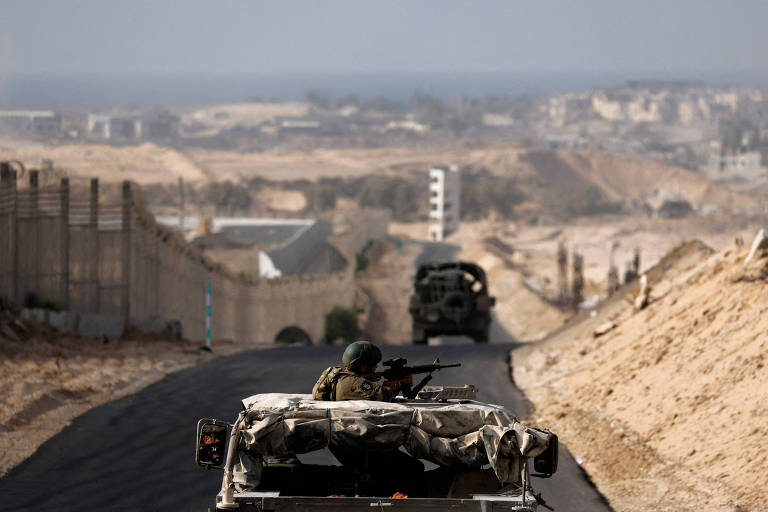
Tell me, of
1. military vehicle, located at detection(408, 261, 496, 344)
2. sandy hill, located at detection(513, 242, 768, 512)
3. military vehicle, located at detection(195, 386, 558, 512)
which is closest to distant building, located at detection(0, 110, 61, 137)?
military vehicle, located at detection(408, 261, 496, 344)

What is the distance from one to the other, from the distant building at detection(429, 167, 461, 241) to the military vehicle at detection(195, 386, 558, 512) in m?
136

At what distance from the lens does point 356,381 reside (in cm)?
877

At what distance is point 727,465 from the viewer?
1354 cm

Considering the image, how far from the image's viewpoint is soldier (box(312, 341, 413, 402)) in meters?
8.71

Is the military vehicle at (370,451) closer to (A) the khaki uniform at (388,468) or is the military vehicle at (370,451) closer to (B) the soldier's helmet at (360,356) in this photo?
(A) the khaki uniform at (388,468)

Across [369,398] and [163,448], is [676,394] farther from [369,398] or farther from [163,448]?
[369,398]

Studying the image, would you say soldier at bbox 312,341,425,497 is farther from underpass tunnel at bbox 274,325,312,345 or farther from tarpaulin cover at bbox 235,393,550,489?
underpass tunnel at bbox 274,325,312,345

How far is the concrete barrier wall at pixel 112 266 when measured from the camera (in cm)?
2777

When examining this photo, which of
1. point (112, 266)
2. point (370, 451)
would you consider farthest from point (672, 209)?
point (370, 451)

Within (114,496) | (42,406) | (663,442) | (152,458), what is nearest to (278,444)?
(114,496)

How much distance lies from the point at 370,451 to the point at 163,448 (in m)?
7.90

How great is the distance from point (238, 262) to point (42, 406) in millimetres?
49778

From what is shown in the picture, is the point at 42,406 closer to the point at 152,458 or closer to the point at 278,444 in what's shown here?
the point at 152,458

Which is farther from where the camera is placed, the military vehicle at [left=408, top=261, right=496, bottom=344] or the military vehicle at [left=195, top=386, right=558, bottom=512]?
the military vehicle at [left=408, top=261, right=496, bottom=344]
